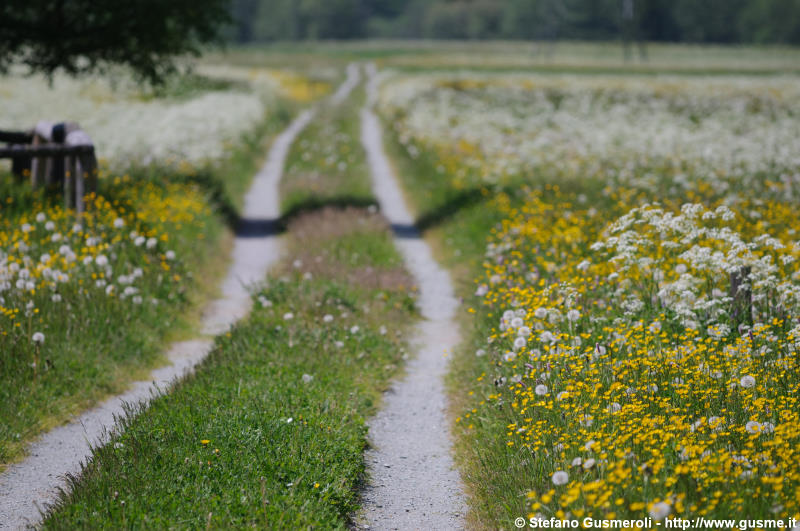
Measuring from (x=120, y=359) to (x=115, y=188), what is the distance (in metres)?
6.10

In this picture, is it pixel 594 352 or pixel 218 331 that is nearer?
pixel 594 352

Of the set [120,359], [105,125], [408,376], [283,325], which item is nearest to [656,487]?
[408,376]

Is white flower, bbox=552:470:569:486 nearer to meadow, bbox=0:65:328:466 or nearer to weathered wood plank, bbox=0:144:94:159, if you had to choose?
meadow, bbox=0:65:328:466

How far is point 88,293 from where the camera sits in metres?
8.62

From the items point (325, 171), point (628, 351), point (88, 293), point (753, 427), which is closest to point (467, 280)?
point (628, 351)

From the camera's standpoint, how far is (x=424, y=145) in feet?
73.7

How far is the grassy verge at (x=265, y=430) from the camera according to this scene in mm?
4691

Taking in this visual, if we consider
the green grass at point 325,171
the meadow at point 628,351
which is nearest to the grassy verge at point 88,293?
the meadow at point 628,351

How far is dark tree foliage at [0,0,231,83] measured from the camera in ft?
47.4

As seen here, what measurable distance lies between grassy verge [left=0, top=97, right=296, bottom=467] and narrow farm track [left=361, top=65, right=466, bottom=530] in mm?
3076

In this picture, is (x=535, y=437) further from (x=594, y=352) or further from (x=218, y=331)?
(x=218, y=331)

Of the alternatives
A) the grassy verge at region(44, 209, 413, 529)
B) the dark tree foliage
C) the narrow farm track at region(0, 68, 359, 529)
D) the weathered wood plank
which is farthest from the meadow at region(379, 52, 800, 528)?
the dark tree foliage

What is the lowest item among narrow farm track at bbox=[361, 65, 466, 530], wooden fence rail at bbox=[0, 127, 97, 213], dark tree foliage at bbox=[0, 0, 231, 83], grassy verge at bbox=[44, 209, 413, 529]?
narrow farm track at bbox=[361, 65, 466, 530]

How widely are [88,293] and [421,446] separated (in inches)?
191
